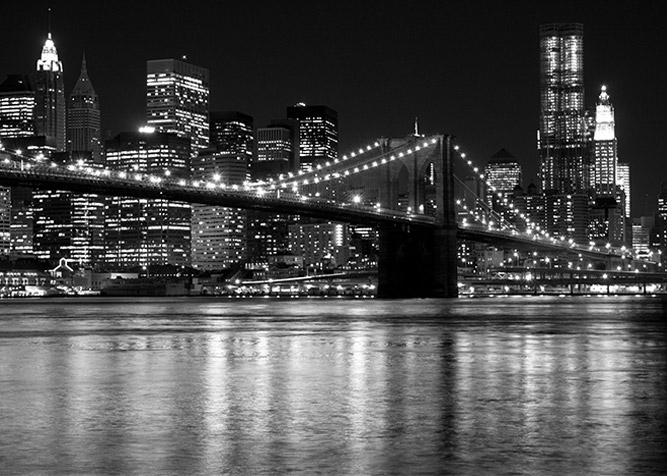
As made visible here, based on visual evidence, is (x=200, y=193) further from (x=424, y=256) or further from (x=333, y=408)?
(x=333, y=408)

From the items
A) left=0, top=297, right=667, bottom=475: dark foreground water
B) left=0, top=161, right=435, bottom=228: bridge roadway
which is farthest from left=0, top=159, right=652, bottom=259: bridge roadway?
left=0, top=297, right=667, bottom=475: dark foreground water

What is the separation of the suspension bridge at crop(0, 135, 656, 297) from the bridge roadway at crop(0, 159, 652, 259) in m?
0.06

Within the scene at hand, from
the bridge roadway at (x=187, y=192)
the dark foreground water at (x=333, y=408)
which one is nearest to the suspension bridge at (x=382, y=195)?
the bridge roadway at (x=187, y=192)

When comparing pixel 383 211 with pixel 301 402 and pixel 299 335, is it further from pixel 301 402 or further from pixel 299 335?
pixel 301 402

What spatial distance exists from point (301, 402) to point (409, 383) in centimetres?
297

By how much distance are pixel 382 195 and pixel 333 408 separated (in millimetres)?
81616

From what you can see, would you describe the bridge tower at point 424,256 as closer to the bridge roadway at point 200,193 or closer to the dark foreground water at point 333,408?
the bridge roadway at point 200,193

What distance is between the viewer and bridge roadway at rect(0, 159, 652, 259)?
66.9m

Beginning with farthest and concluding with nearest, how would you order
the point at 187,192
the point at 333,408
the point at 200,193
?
1. the point at 200,193
2. the point at 187,192
3. the point at 333,408

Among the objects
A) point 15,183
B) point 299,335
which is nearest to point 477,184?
point 15,183

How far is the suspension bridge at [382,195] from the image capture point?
7000 cm

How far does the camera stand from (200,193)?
7444 cm

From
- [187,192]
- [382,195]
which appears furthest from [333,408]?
[382,195]

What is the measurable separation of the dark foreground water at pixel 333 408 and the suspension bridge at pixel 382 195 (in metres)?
42.0
